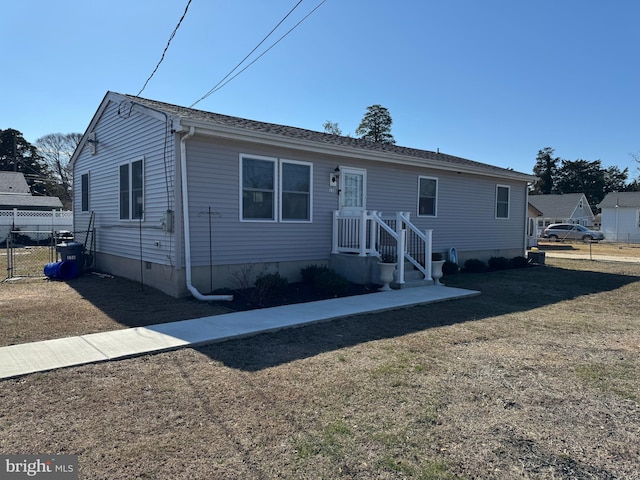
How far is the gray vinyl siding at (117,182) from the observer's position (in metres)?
8.48

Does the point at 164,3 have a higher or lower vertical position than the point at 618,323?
higher

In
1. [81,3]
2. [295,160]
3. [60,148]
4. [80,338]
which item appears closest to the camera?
[80,338]

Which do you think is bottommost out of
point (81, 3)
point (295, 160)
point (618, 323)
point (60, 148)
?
point (618, 323)

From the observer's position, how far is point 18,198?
30531 millimetres

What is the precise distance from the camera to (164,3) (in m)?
8.24

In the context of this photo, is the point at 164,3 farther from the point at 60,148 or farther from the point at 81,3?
the point at 60,148

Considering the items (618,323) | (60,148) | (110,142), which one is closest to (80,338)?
(110,142)

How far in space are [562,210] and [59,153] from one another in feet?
181

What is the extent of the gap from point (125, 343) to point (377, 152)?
754 centimetres

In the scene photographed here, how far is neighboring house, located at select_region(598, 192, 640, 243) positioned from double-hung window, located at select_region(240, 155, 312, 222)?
3726 centimetres

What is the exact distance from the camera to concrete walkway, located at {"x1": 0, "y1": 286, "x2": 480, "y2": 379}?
4543mm

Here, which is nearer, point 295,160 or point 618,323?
point 618,323

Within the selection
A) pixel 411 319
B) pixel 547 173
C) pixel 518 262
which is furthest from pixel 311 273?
pixel 547 173

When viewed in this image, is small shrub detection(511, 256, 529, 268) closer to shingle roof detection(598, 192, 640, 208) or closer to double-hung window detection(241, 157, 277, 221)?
double-hung window detection(241, 157, 277, 221)
